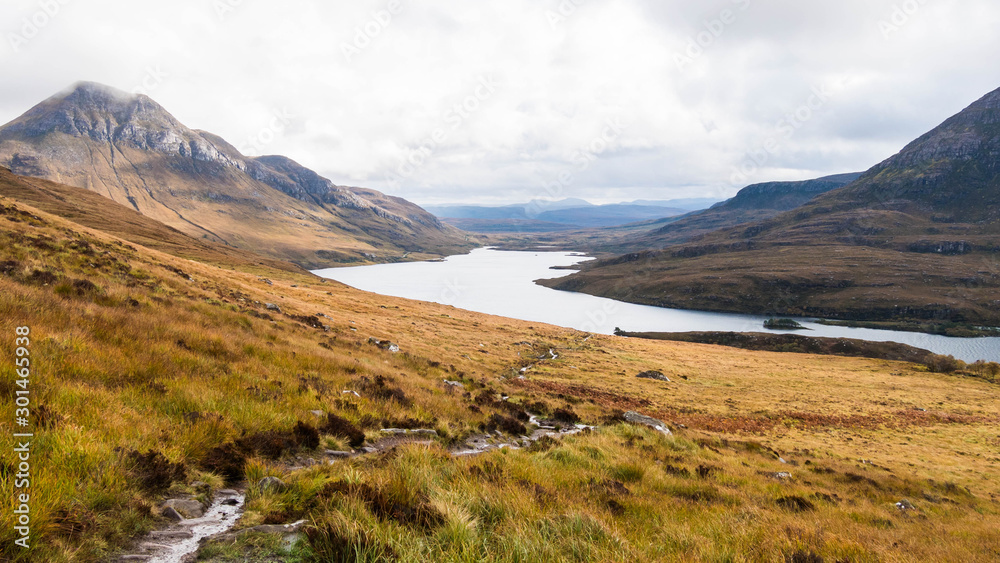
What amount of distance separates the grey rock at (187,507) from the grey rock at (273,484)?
647mm

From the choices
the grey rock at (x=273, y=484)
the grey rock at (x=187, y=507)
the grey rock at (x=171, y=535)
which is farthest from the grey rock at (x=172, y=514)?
the grey rock at (x=273, y=484)

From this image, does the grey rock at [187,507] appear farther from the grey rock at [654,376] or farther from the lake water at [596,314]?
the lake water at [596,314]

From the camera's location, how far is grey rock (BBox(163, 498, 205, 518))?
467 cm

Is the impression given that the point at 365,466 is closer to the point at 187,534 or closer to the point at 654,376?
the point at 187,534

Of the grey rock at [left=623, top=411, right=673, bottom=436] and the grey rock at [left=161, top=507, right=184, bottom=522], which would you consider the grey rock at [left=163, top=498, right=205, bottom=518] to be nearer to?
the grey rock at [left=161, top=507, right=184, bottom=522]

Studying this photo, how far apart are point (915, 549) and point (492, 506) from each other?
20.9 feet

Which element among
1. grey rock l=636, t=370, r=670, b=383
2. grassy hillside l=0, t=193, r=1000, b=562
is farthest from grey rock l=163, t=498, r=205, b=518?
grey rock l=636, t=370, r=670, b=383

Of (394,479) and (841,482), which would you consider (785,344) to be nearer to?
(841,482)

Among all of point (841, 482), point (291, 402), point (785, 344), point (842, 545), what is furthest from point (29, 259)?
point (785, 344)

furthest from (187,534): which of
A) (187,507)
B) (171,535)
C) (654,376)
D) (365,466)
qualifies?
(654,376)

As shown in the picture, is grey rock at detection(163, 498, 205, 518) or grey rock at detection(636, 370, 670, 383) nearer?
grey rock at detection(163, 498, 205, 518)

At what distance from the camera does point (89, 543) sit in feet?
11.5

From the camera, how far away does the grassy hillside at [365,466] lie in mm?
3947

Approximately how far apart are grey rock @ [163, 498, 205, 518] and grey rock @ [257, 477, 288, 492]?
0.65m
